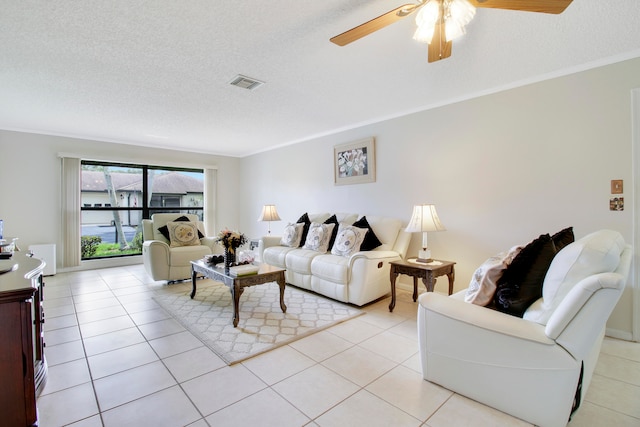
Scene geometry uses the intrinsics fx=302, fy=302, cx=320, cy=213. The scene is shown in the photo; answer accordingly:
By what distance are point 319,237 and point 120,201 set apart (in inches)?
168

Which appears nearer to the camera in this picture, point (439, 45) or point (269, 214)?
point (439, 45)

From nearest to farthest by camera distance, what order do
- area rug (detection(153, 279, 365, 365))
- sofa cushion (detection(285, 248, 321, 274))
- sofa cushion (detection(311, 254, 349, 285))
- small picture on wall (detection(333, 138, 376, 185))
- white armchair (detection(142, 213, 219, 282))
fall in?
area rug (detection(153, 279, 365, 365)) < sofa cushion (detection(311, 254, 349, 285)) < sofa cushion (detection(285, 248, 321, 274)) < white armchair (detection(142, 213, 219, 282)) < small picture on wall (detection(333, 138, 376, 185))

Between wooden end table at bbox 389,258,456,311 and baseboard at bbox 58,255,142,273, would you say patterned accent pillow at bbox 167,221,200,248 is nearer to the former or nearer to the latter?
baseboard at bbox 58,255,142,273

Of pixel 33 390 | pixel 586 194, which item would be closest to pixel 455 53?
pixel 586 194

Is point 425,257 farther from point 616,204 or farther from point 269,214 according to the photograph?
point 269,214

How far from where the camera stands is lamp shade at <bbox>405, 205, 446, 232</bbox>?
10.2 ft

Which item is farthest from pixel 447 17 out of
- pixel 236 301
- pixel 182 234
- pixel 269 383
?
pixel 182 234

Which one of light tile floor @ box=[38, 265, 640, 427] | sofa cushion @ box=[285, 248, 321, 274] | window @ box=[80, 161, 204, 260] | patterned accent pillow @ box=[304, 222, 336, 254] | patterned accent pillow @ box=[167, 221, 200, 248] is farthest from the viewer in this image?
window @ box=[80, 161, 204, 260]

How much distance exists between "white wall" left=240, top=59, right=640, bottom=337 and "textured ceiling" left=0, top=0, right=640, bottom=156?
0.21 metres

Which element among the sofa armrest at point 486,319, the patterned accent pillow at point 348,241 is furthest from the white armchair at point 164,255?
the sofa armrest at point 486,319

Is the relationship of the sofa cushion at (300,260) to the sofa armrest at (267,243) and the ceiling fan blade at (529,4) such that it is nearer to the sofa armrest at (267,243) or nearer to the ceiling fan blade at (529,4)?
the sofa armrest at (267,243)

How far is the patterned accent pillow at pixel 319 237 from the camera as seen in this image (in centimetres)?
407

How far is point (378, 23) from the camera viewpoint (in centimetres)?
162

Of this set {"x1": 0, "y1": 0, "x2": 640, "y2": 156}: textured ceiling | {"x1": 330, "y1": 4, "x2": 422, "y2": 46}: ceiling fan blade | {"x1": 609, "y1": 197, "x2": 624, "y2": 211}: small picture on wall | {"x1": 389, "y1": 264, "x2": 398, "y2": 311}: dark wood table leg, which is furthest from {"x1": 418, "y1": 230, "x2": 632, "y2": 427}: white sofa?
{"x1": 0, "y1": 0, "x2": 640, "y2": 156}: textured ceiling
